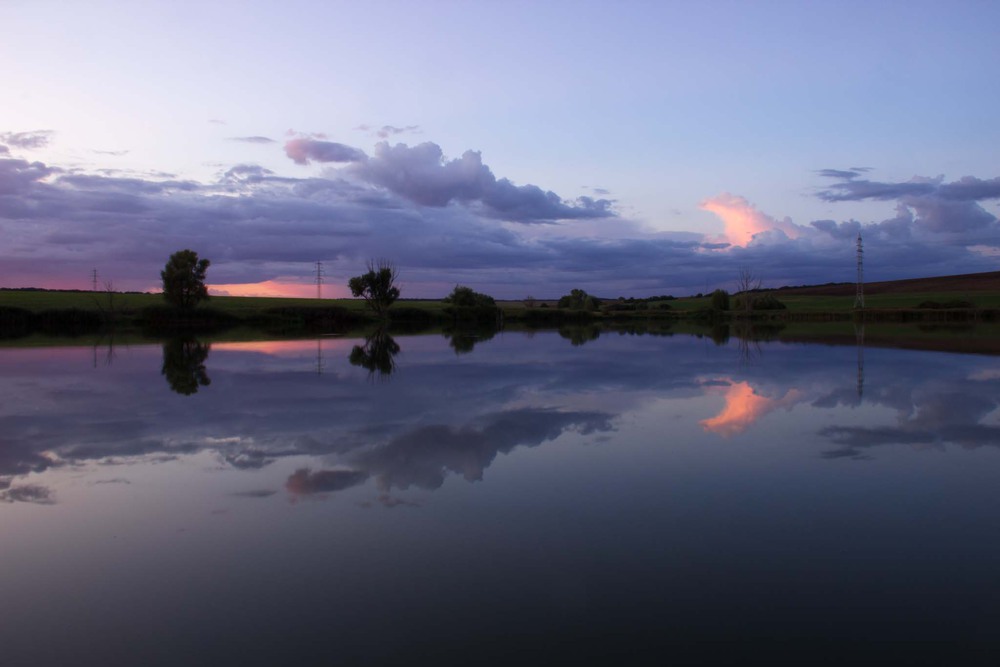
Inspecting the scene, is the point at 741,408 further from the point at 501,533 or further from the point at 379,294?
the point at 379,294

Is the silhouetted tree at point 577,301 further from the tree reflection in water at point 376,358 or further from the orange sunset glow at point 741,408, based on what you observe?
the orange sunset glow at point 741,408

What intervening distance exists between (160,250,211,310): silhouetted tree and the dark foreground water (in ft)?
163

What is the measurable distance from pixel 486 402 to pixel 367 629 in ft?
32.1

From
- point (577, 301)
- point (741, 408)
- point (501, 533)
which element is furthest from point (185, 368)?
point (577, 301)

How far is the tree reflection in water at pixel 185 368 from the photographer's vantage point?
16.7 m

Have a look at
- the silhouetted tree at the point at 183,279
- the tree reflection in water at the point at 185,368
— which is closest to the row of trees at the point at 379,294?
the silhouetted tree at the point at 183,279

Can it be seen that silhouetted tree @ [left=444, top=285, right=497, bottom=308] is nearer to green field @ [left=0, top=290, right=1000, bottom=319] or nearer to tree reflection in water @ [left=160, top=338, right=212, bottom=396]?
green field @ [left=0, top=290, right=1000, bottom=319]

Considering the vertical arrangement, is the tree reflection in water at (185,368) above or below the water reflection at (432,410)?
above

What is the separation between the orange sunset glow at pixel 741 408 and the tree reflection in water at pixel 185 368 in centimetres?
1137

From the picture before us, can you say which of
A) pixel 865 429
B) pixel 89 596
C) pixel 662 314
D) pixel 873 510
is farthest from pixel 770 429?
pixel 662 314

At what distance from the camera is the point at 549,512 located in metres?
6.66

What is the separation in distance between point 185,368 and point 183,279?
140ft

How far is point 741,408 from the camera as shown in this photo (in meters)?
12.9

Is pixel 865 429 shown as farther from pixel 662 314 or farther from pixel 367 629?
pixel 662 314
